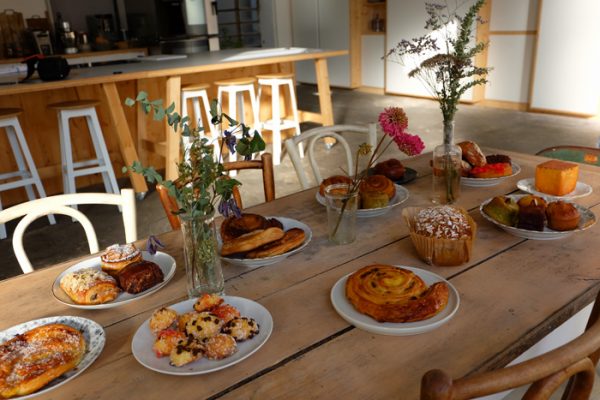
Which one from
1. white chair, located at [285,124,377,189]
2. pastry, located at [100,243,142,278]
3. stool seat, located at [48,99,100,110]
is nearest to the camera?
pastry, located at [100,243,142,278]

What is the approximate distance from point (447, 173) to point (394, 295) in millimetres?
656

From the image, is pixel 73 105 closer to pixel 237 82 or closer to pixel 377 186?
pixel 237 82

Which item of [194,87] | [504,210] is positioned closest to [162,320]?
[504,210]

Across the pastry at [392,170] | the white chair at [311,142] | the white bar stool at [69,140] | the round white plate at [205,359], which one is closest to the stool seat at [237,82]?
the white bar stool at [69,140]

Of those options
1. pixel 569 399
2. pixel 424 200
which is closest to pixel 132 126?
pixel 424 200

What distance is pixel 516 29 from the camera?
240 inches

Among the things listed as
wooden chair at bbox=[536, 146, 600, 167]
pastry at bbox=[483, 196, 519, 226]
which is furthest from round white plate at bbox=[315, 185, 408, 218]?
wooden chair at bbox=[536, 146, 600, 167]

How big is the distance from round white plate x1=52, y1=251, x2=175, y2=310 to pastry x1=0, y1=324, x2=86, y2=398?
0.12 m

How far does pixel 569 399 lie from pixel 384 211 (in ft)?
2.42

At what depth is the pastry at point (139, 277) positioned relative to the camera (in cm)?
111

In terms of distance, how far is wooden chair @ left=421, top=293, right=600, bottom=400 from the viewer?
23.8 inches

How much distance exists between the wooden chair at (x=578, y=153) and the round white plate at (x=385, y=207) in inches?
38.8

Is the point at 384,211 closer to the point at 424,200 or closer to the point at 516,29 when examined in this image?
the point at 424,200

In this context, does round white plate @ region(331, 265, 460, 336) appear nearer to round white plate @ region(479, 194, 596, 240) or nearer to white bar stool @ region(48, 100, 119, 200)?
round white plate @ region(479, 194, 596, 240)
